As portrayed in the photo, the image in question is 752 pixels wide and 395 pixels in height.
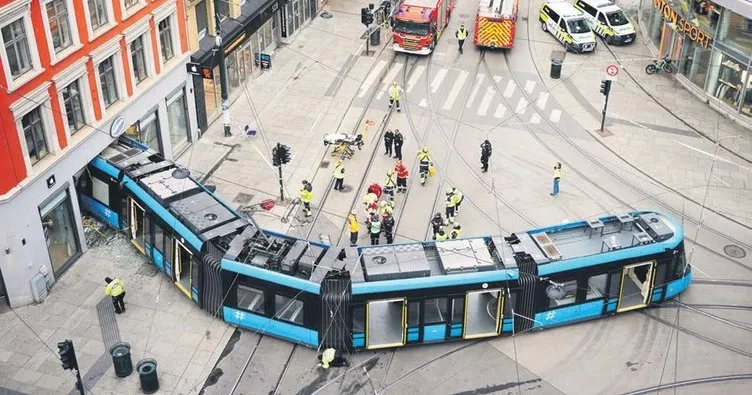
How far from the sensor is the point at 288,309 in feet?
85.6

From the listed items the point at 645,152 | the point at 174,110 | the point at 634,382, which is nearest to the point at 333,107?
the point at 174,110

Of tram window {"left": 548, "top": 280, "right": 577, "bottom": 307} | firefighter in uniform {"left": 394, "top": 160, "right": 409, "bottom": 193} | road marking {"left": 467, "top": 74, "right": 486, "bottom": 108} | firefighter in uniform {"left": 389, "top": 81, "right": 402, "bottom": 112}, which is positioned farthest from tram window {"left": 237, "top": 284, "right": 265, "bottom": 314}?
road marking {"left": 467, "top": 74, "right": 486, "bottom": 108}

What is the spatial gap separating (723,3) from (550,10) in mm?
12940

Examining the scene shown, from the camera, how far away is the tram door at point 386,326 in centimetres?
2633

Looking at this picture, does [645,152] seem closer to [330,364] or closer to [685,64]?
[685,64]

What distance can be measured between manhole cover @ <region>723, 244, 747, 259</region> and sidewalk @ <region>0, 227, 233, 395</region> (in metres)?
18.8

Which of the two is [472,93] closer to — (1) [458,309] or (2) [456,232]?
(2) [456,232]

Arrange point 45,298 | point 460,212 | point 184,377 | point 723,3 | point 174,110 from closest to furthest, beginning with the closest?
point 184,377 → point 45,298 → point 460,212 → point 174,110 → point 723,3

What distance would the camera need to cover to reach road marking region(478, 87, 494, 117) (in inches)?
1683

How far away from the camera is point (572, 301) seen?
27.3m

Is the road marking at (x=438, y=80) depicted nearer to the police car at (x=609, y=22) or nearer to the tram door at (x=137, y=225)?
the police car at (x=609, y=22)

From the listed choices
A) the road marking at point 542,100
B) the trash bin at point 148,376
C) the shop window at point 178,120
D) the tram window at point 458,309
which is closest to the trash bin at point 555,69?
the road marking at point 542,100

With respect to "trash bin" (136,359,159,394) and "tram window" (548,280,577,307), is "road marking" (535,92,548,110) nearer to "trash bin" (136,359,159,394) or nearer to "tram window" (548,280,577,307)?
"tram window" (548,280,577,307)

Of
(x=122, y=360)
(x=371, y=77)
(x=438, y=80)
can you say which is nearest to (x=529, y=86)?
(x=438, y=80)
